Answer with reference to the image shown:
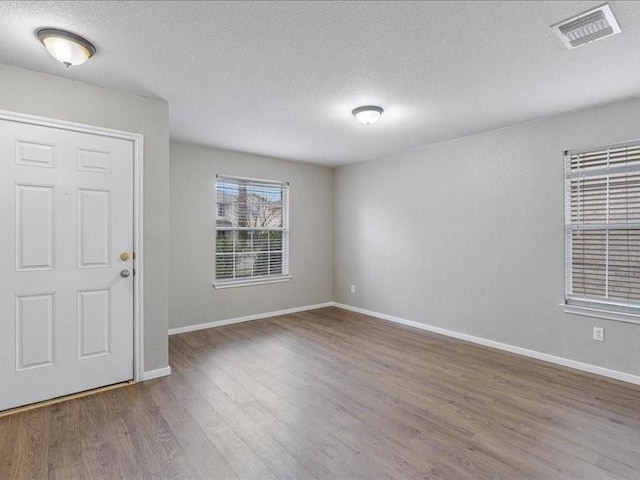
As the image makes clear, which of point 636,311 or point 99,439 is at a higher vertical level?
point 636,311

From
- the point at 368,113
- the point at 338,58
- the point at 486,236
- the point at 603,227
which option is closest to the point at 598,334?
the point at 603,227

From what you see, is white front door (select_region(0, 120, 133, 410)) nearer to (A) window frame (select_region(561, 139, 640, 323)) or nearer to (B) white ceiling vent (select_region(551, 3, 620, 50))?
(B) white ceiling vent (select_region(551, 3, 620, 50))

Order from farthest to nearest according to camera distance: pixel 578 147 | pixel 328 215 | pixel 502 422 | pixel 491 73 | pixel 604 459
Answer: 1. pixel 328 215
2. pixel 578 147
3. pixel 491 73
4. pixel 502 422
5. pixel 604 459

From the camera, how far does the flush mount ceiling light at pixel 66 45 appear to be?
80.4 inches

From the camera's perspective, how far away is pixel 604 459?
1.96 m

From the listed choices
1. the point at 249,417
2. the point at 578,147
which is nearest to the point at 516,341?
the point at 578,147

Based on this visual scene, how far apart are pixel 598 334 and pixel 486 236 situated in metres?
1.39

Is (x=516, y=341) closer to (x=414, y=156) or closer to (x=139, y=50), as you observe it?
(x=414, y=156)

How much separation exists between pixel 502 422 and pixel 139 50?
3.46 meters

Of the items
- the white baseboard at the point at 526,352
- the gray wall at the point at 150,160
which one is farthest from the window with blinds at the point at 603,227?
the gray wall at the point at 150,160

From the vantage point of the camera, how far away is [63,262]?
269 cm

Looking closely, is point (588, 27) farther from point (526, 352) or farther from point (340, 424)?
point (526, 352)

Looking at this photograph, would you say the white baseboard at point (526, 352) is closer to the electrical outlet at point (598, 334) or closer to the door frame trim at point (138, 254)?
the electrical outlet at point (598, 334)

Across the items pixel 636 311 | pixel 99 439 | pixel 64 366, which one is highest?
pixel 636 311
